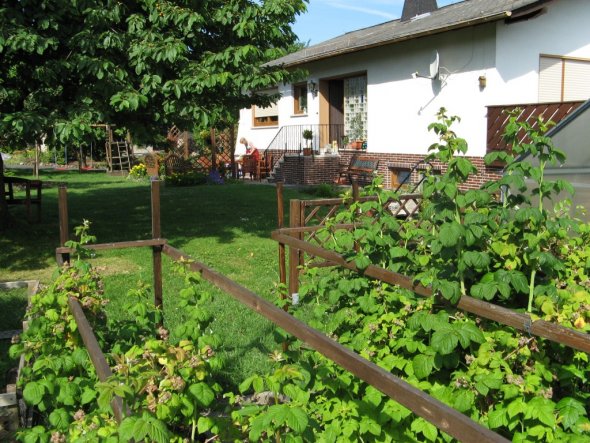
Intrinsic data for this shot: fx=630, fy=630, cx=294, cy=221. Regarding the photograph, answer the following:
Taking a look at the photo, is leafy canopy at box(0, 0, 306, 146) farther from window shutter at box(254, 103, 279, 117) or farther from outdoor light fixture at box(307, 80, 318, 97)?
window shutter at box(254, 103, 279, 117)

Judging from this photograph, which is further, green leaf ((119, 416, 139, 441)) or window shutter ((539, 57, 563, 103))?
window shutter ((539, 57, 563, 103))

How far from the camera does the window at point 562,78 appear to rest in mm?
14500

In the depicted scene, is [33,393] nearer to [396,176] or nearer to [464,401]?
[464,401]

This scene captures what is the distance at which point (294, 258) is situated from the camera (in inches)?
206

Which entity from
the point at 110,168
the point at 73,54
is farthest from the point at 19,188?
the point at 73,54

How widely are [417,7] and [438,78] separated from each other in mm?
4945

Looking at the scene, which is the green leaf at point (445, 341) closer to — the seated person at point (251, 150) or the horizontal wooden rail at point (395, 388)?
the horizontal wooden rail at point (395, 388)

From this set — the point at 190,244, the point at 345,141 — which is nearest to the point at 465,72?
the point at 345,141

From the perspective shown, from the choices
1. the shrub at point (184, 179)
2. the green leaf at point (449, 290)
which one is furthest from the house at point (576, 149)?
the shrub at point (184, 179)

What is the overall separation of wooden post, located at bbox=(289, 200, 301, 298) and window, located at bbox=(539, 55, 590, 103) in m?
10.4

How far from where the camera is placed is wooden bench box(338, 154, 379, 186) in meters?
18.0

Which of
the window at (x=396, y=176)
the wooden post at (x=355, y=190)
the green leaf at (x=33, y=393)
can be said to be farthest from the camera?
the window at (x=396, y=176)

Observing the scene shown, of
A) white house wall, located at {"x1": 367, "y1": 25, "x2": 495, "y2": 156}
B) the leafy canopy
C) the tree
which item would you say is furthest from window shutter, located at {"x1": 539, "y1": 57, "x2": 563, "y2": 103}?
the leafy canopy

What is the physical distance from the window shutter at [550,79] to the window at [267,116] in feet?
38.5
